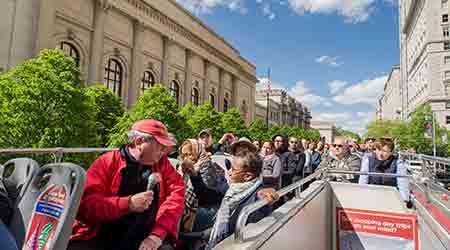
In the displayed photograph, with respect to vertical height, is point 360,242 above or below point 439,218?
below

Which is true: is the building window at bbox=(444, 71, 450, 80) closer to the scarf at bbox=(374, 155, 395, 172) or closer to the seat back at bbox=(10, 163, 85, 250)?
the scarf at bbox=(374, 155, 395, 172)

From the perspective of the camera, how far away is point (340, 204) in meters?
6.08

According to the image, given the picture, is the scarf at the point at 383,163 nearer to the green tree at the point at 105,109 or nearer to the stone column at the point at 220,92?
the green tree at the point at 105,109

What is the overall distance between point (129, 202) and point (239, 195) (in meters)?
0.89

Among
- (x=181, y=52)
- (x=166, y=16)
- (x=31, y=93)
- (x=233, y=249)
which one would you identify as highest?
(x=166, y=16)

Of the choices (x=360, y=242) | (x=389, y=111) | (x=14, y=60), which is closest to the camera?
(x=360, y=242)

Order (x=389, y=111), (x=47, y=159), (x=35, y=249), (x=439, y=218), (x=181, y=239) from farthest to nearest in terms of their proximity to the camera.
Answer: (x=389, y=111) → (x=47, y=159) → (x=439, y=218) → (x=181, y=239) → (x=35, y=249)

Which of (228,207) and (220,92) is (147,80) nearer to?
(220,92)

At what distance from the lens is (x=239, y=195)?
259 centimetres

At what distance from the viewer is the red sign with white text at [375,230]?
17.5 ft

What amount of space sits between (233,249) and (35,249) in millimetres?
1114

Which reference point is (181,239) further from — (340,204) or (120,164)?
(340,204)

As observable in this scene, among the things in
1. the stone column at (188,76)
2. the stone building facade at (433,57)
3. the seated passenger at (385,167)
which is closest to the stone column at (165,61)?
the stone column at (188,76)

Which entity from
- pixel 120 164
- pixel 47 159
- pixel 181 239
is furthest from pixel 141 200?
pixel 47 159
